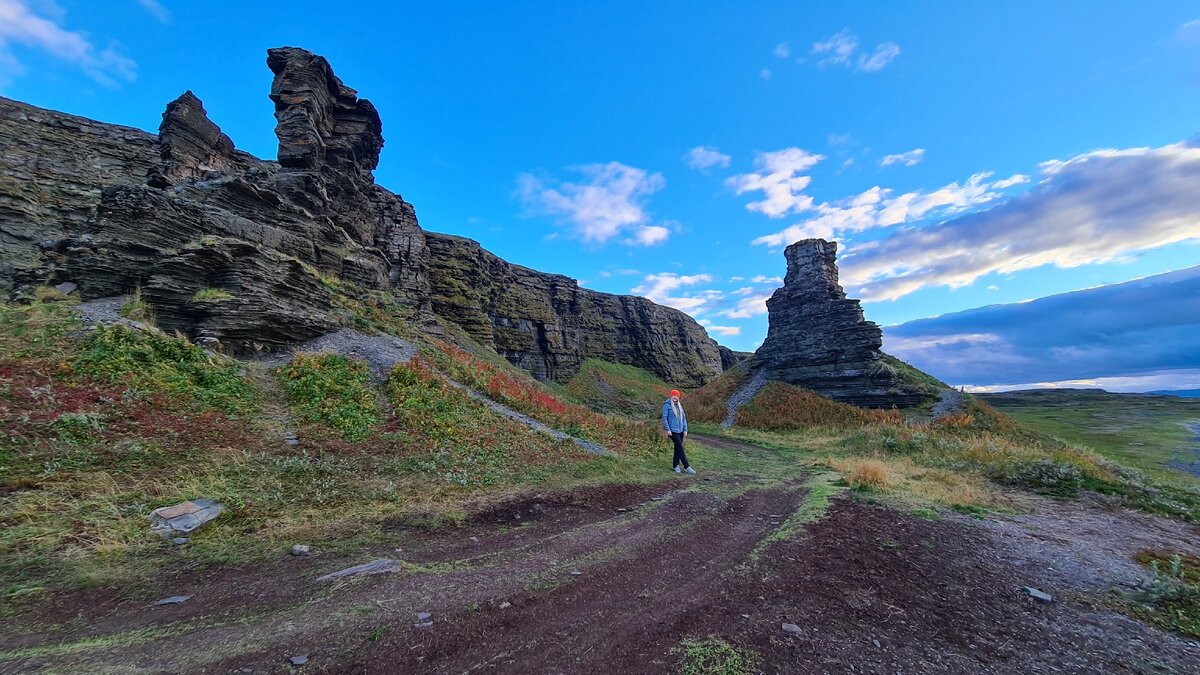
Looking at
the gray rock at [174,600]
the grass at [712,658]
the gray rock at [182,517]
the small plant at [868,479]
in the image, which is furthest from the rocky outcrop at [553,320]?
the grass at [712,658]

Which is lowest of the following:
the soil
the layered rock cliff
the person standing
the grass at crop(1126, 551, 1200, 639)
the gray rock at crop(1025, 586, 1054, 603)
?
the soil

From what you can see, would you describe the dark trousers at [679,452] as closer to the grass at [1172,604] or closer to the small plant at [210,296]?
the grass at [1172,604]

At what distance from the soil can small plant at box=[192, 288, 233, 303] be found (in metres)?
12.8

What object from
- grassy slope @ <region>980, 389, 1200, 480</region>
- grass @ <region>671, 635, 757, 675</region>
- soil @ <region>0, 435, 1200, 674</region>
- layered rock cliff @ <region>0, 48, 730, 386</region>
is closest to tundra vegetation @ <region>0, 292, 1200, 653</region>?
grass @ <region>671, 635, 757, 675</region>

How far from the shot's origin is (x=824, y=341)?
3759 cm

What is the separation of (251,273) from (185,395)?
7.71 m

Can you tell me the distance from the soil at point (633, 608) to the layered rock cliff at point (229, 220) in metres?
12.9

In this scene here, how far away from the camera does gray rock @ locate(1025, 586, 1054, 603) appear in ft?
16.4

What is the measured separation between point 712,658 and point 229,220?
23.3 m

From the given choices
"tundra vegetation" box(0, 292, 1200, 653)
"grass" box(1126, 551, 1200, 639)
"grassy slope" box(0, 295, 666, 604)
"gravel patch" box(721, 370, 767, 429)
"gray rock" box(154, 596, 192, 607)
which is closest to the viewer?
"grass" box(1126, 551, 1200, 639)

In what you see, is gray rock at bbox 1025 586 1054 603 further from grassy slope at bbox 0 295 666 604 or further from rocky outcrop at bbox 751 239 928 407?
rocky outcrop at bbox 751 239 928 407

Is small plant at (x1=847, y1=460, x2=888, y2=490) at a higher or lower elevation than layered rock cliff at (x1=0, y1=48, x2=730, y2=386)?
lower

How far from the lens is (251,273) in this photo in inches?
614

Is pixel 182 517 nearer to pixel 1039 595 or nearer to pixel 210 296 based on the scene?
pixel 210 296
